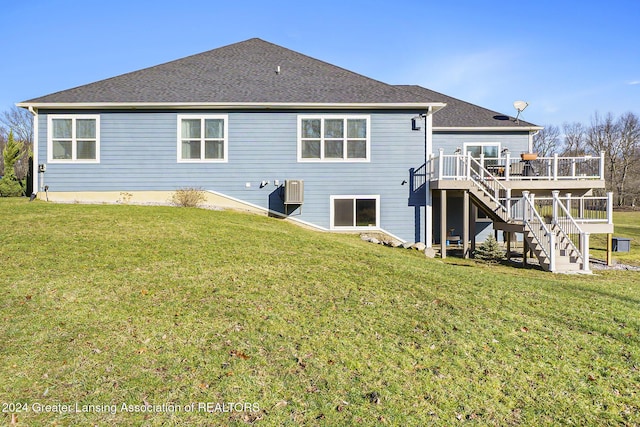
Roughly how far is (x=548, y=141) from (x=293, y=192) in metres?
54.6

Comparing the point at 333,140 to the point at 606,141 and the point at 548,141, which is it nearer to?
the point at 606,141

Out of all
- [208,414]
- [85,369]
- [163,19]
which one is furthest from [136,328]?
[163,19]

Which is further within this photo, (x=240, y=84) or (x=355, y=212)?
(x=240, y=84)

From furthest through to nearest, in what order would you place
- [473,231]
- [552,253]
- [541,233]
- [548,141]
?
[548,141]
[473,231]
[541,233]
[552,253]

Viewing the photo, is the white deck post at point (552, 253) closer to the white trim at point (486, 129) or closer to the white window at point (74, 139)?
the white trim at point (486, 129)

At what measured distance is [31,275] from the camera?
654cm

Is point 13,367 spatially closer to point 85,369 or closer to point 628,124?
point 85,369

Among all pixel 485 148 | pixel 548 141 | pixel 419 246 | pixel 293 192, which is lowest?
pixel 419 246

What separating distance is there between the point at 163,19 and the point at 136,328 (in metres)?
14.7

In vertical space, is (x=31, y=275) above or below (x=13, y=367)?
above

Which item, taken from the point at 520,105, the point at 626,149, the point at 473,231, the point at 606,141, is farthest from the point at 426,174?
the point at 606,141

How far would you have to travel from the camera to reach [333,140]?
47.7 ft

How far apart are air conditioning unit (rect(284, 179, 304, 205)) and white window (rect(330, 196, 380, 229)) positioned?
1.32 meters

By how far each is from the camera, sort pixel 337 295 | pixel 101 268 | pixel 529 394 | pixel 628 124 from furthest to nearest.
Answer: pixel 628 124 < pixel 101 268 < pixel 337 295 < pixel 529 394
